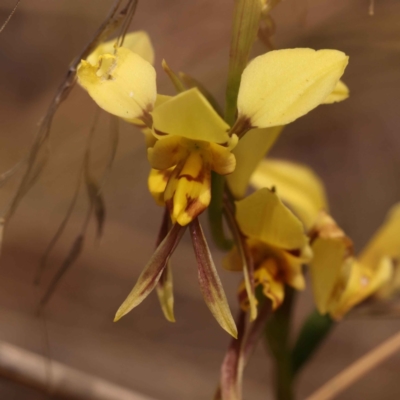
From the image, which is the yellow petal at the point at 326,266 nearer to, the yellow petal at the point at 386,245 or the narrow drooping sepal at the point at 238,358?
the narrow drooping sepal at the point at 238,358

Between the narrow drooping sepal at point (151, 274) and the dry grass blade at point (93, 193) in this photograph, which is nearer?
the narrow drooping sepal at point (151, 274)

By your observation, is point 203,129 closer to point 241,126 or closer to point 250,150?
point 241,126

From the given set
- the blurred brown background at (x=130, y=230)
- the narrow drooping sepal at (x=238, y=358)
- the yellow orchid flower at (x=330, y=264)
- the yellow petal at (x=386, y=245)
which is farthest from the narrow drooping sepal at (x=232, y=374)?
the blurred brown background at (x=130, y=230)

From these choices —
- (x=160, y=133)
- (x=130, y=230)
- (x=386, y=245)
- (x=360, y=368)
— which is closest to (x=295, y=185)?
(x=386, y=245)

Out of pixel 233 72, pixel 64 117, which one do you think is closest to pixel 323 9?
pixel 64 117

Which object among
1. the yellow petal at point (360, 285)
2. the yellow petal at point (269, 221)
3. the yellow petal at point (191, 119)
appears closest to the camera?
the yellow petal at point (191, 119)

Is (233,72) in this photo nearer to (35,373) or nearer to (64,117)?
(35,373)

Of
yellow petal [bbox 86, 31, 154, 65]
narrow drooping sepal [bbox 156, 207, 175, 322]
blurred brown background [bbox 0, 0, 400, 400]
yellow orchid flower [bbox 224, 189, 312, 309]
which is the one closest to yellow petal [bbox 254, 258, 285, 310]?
yellow orchid flower [bbox 224, 189, 312, 309]
